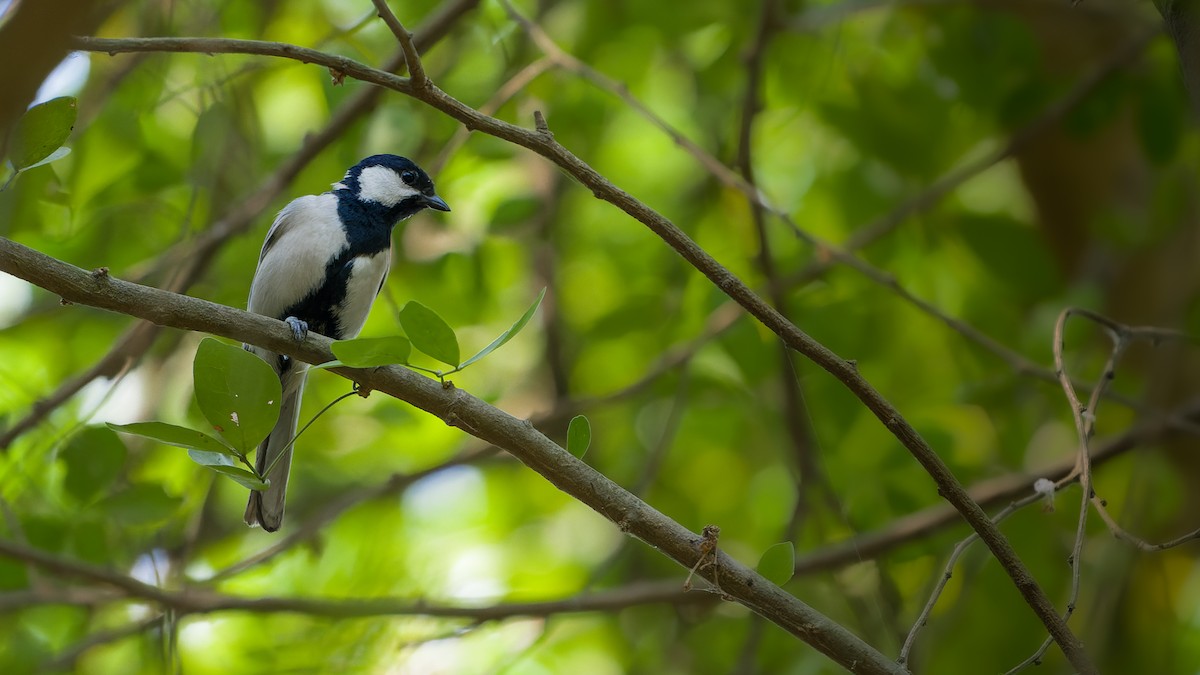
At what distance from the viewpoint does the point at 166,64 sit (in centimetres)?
361

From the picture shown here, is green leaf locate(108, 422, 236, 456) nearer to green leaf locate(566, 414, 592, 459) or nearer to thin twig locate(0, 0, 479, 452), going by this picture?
green leaf locate(566, 414, 592, 459)

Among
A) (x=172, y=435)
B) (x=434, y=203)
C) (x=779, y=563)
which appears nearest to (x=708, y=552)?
(x=779, y=563)

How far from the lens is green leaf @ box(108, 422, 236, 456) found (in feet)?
5.32

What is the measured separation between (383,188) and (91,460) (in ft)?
4.09

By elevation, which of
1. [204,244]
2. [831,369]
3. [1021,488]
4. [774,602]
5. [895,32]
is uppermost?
[895,32]

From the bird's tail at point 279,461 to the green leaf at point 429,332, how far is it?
1.16 metres

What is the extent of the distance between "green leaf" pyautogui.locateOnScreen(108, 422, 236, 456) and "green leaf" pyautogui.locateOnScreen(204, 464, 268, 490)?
45 millimetres

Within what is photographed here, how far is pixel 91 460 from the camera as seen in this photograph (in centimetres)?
275

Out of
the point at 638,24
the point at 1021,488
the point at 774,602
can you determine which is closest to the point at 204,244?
the point at 638,24

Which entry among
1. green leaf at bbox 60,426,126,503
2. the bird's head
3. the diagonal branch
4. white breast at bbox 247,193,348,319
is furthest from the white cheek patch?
the diagonal branch

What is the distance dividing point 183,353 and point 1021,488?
3099 millimetres

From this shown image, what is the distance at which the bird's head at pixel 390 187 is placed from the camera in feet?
11.4

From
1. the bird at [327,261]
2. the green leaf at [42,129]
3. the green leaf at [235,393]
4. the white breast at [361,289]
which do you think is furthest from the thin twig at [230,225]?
the green leaf at [235,393]

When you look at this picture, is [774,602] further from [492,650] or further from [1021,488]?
[492,650]
